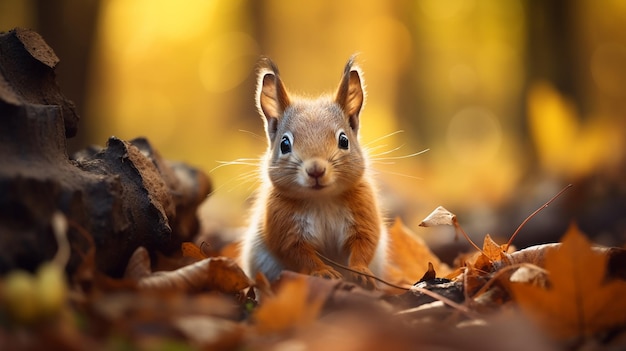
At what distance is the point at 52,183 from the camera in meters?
1.73

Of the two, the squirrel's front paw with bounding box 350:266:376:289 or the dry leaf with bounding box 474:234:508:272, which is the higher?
the dry leaf with bounding box 474:234:508:272

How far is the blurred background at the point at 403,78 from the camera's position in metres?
7.60

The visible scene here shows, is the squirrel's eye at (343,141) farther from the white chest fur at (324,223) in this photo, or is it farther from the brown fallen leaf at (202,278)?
the brown fallen leaf at (202,278)

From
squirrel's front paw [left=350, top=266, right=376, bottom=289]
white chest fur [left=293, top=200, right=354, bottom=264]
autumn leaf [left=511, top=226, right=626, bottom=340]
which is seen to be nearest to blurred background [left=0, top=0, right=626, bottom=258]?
white chest fur [left=293, top=200, right=354, bottom=264]

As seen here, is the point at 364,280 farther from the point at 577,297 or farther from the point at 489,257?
the point at 577,297

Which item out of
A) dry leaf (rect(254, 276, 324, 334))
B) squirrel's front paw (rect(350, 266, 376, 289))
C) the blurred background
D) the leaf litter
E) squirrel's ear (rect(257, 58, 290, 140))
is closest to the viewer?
the leaf litter

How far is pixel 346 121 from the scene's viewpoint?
2947 millimetres

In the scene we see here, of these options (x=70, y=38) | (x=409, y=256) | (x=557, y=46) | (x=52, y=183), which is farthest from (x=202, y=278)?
(x=557, y=46)

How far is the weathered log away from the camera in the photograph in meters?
1.66

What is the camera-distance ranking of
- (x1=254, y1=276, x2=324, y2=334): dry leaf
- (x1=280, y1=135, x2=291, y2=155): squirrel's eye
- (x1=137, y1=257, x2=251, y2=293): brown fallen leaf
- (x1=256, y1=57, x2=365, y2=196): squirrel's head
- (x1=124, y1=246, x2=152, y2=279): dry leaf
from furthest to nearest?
(x1=280, y1=135, x2=291, y2=155): squirrel's eye, (x1=256, y1=57, x2=365, y2=196): squirrel's head, (x1=124, y1=246, x2=152, y2=279): dry leaf, (x1=137, y1=257, x2=251, y2=293): brown fallen leaf, (x1=254, y1=276, x2=324, y2=334): dry leaf

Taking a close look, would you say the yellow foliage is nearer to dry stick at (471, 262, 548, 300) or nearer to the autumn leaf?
dry stick at (471, 262, 548, 300)

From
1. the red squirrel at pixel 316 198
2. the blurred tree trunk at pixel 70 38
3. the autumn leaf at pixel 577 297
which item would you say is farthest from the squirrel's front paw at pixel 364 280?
the blurred tree trunk at pixel 70 38

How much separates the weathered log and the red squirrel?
479 mm

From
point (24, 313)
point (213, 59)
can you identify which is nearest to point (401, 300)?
point (24, 313)
